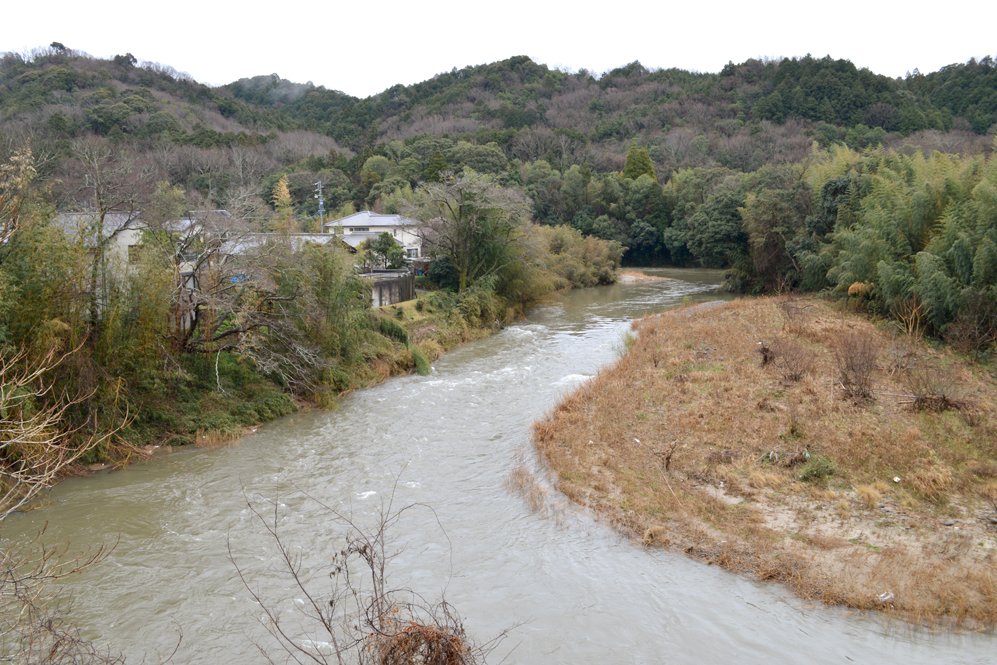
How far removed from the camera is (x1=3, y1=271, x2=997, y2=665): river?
754 centimetres

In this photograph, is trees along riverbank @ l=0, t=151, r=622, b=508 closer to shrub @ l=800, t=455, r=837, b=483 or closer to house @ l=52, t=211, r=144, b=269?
house @ l=52, t=211, r=144, b=269

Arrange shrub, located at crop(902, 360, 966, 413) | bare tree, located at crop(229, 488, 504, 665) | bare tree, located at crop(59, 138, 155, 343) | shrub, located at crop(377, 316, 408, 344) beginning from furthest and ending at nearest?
shrub, located at crop(377, 316, 408, 344)
bare tree, located at crop(59, 138, 155, 343)
shrub, located at crop(902, 360, 966, 413)
bare tree, located at crop(229, 488, 504, 665)

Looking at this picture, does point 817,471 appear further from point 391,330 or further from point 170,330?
point 391,330

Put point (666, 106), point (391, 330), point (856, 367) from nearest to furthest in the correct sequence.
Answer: point (856, 367) → point (391, 330) → point (666, 106)

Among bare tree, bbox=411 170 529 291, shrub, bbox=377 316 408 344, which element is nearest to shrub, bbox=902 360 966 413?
shrub, bbox=377 316 408 344

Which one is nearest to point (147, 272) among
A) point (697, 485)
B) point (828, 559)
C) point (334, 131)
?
point (697, 485)

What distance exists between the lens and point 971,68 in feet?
276

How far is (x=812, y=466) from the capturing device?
11.0m

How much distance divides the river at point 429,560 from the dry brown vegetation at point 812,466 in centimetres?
52

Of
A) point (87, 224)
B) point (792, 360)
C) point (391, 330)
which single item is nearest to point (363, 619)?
point (87, 224)

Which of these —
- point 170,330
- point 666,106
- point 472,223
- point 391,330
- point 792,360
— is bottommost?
point 792,360

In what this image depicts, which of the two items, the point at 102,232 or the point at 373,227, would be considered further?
the point at 373,227

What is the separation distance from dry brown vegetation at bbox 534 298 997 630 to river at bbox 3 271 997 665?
0.52m

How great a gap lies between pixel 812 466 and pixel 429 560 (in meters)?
6.25
